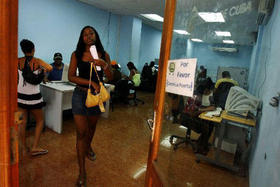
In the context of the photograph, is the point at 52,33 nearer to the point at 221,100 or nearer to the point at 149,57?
the point at 221,100

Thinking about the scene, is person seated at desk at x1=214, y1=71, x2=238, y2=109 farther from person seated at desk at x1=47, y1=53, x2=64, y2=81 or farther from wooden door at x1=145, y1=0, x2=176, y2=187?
person seated at desk at x1=47, y1=53, x2=64, y2=81

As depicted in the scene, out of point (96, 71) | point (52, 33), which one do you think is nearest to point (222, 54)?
point (96, 71)

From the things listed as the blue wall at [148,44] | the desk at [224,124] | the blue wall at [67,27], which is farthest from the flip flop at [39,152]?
the blue wall at [148,44]

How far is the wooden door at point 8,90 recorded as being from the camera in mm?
628

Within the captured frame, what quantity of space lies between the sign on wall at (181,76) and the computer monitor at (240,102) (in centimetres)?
110

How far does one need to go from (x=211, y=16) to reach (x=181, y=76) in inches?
29.0

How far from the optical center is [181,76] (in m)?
0.94

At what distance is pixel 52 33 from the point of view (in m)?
4.57

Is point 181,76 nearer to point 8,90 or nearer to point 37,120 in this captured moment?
point 8,90

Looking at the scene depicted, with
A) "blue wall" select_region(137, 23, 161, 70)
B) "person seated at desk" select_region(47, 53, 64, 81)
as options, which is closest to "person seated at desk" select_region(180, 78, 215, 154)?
"person seated at desk" select_region(47, 53, 64, 81)

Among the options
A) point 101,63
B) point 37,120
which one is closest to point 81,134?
point 101,63

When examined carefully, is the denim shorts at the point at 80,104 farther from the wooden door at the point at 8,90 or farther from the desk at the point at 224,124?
the desk at the point at 224,124

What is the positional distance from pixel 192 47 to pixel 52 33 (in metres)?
4.33

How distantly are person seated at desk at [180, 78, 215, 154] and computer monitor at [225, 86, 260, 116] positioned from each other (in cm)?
19
